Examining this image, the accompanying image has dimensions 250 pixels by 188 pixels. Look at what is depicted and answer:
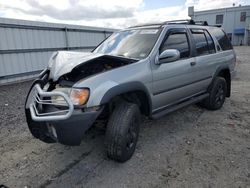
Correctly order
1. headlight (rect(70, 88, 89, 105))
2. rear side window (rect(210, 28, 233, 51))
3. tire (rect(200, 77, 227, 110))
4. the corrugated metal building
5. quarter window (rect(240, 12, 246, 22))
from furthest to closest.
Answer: quarter window (rect(240, 12, 246, 22)) → the corrugated metal building → rear side window (rect(210, 28, 233, 51)) → tire (rect(200, 77, 227, 110)) → headlight (rect(70, 88, 89, 105))

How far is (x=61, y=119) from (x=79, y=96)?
325 mm

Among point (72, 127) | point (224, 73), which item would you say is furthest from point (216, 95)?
point (72, 127)

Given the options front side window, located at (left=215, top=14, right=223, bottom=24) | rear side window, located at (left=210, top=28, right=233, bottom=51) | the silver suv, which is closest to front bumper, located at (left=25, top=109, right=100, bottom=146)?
the silver suv

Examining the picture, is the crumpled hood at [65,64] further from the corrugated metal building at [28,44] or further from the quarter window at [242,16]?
the quarter window at [242,16]

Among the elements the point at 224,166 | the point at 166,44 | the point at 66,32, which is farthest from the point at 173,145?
the point at 66,32

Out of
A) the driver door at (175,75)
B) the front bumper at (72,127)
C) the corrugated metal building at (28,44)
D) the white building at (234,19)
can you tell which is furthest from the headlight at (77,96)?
the white building at (234,19)

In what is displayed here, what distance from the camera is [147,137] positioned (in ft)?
12.7

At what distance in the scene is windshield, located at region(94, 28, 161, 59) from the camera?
11.7ft

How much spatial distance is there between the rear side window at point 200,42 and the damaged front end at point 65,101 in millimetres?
1876

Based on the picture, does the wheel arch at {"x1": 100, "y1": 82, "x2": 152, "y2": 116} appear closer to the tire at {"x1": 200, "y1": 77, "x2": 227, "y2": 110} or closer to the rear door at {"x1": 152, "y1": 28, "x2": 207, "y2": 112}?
the rear door at {"x1": 152, "y1": 28, "x2": 207, "y2": 112}

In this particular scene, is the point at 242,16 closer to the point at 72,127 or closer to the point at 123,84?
the point at 123,84

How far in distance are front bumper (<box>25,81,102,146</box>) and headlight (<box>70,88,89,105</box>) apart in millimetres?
91

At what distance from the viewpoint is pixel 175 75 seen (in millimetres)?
3760

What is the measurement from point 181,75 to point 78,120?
217cm
